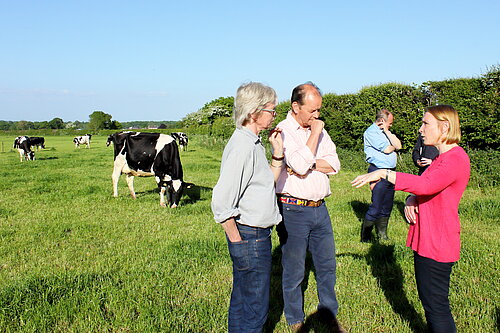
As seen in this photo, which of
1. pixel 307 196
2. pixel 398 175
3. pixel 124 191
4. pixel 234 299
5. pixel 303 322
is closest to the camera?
pixel 398 175

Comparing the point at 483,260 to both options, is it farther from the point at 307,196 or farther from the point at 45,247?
the point at 45,247

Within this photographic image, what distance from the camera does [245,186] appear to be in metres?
2.76

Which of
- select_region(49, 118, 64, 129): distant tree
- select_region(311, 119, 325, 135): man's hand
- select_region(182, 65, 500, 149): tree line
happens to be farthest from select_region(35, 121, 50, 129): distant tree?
select_region(311, 119, 325, 135): man's hand

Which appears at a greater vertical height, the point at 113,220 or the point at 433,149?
the point at 433,149

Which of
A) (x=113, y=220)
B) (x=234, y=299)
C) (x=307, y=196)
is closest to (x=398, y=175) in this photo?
(x=307, y=196)

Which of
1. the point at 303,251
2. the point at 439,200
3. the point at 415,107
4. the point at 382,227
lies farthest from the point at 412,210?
the point at 415,107

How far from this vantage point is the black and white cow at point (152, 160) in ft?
31.5

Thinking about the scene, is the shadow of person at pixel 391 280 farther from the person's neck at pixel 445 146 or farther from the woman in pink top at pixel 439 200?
the person's neck at pixel 445 146

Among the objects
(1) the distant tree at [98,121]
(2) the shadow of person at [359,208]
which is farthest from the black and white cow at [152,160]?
(1) the distant tree at [98,121]

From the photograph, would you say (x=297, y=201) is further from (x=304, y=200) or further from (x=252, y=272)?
(x=252, y=272)

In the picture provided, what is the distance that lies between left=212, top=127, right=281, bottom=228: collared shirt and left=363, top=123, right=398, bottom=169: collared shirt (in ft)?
12.3

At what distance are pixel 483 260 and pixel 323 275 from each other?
268cm

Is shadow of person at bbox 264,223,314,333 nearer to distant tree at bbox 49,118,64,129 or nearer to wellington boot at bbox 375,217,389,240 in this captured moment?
wellington boot at bbox 375,217,389,240

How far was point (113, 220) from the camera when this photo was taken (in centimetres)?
789
